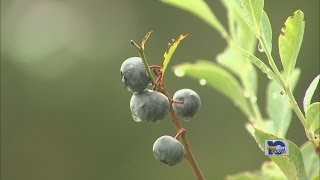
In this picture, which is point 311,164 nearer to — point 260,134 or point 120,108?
point 260,134

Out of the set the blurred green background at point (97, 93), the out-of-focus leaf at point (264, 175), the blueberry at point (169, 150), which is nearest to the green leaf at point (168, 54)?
the blueberry at point (169, 150)

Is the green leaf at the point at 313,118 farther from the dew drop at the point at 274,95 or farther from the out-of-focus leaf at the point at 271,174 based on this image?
the dew drop at the point at 274,95

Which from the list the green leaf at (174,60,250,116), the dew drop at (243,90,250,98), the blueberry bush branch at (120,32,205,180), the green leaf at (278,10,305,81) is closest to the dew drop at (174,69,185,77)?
the green leaf at (174,60,250,116)

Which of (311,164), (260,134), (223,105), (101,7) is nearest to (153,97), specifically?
(260,134)

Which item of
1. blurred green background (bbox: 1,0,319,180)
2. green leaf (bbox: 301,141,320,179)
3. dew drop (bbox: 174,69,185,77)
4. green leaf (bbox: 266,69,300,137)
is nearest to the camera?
green leaf (bbox: 301,141,320,179)

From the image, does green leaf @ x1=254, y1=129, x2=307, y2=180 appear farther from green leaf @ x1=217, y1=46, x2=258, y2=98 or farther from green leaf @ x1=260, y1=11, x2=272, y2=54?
green leaf @ x1=217, y1=46, x2=258, y2=98

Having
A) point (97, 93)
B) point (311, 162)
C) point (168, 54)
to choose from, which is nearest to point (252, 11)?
point (168, 54)
